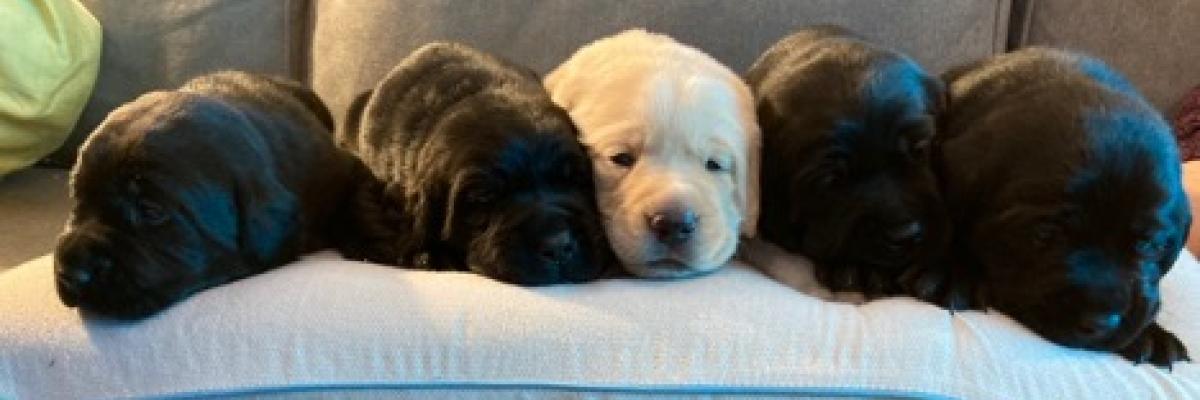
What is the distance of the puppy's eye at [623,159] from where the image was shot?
5.42ft

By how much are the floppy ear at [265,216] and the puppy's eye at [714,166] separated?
0.59m

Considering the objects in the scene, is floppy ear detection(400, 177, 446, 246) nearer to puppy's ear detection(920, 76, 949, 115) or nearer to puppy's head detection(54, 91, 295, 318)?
puppy's head detection(54, 91, 295, 318)

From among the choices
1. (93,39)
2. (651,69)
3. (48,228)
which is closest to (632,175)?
(651,69)

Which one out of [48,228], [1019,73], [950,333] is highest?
[1019,73]

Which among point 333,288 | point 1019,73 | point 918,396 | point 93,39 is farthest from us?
point 93,39

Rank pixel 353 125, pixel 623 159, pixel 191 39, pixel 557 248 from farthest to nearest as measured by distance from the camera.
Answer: pixel 191 39 → pixel 353 125 → pixel 623 159 → pixel 557 248

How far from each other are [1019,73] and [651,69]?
0.53 metres

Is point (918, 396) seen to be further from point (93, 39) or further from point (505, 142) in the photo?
point (93, 39)

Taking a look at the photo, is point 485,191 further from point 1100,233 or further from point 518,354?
point 1100,233

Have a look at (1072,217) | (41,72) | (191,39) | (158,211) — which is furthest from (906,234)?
(41,72)

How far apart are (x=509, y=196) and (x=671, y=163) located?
239mm

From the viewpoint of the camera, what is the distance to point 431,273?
157 centimetres

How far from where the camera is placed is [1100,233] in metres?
1.43

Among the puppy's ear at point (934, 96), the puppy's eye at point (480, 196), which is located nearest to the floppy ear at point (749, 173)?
the puppy's ear at point (934, 96)
